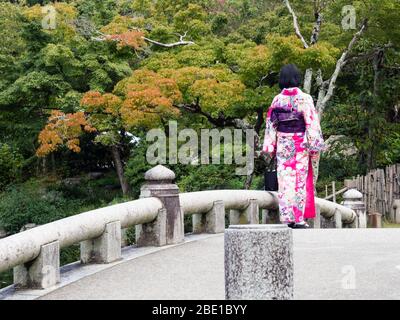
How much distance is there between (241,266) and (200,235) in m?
5.84

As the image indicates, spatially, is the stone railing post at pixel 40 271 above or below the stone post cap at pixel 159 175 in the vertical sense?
below

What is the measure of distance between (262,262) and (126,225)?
Answer: 3894 millimetres

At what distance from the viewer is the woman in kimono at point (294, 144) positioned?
32.0 ft

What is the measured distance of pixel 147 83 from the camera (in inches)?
812

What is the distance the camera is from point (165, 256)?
7977mm

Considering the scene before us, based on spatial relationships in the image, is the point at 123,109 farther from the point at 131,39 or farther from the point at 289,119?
the point at 289,119

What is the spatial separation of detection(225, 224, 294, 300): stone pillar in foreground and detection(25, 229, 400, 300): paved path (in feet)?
5.10

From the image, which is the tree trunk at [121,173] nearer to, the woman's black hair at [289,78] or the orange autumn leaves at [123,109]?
the orange autumn leaves at [123,109]

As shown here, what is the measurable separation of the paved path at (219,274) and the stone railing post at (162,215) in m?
0.22

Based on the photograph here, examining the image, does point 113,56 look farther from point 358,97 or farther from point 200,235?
point 200,235

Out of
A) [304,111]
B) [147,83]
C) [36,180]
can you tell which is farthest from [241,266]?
[36,180]

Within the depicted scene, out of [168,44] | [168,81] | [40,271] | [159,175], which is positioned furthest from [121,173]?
[40,271]

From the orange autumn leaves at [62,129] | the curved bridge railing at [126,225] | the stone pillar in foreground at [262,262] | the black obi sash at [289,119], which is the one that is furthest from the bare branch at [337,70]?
the stone pillar in foreground at [262,262]

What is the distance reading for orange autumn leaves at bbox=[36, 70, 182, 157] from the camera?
65.8 ft
